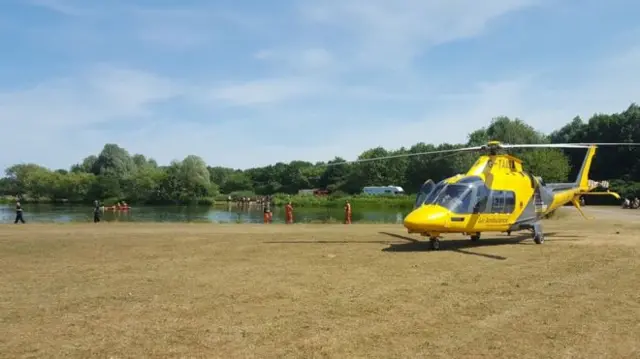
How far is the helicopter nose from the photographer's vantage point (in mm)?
16172

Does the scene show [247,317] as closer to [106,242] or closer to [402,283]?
[402,283]

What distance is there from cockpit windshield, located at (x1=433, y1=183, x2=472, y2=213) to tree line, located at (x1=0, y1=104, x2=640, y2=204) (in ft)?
141

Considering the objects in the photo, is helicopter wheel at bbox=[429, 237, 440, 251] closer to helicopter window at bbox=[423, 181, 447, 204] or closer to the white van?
helicopter window at bbox=[423, 181, 447, 204]

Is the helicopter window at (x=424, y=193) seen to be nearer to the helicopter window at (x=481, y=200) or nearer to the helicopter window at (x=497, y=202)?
the helicopter window at (x=481, y=200)

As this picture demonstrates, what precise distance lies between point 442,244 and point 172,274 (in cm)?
1010

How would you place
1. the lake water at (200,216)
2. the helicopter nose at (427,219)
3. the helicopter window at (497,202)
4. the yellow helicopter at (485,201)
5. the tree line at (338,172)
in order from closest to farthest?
1. the helicopter nose at (427,219)
2. the yellow helicopter at (485,201)
3. the helicopter window at (497,202)
4. the lake water at (200,216)
5. the tree line at (338,172)

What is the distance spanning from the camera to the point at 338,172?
134 metres

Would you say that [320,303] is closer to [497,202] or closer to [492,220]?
[492,220]

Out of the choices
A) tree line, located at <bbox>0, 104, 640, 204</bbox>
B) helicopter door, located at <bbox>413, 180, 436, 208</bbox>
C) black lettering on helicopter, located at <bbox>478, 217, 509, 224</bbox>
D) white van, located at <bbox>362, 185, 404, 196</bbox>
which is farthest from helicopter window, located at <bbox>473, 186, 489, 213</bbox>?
white van, located at <bbox>362, 185, 404, 196</bbox>

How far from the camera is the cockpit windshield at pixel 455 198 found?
1689cm

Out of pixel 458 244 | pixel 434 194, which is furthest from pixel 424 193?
pixel 458 244

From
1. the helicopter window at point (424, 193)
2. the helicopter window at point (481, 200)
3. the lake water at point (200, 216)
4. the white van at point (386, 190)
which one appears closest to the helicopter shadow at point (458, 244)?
the helicopter window at point (481, 200)

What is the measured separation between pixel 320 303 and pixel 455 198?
29.2 feet

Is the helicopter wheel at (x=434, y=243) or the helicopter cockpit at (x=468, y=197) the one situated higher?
the helicopter cockpit at (x=468, y=197)
